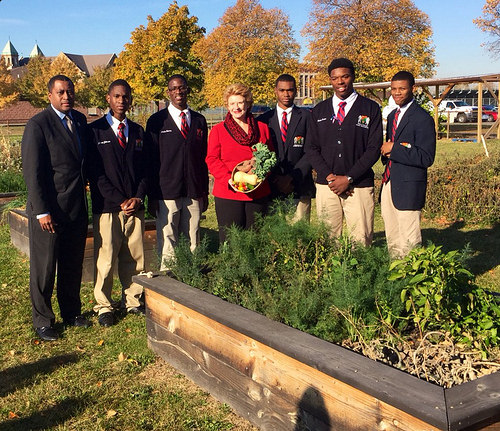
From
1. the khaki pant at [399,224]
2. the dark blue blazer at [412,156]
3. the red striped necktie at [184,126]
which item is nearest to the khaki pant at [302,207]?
the khaki pant at [399,224]

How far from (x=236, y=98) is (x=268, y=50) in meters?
40.4

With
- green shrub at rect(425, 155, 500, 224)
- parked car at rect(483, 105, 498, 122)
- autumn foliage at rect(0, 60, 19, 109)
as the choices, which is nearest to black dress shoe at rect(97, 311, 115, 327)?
green shrub at rect(425, 155, 500, 224)

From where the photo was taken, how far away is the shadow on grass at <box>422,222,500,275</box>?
6.89 metres

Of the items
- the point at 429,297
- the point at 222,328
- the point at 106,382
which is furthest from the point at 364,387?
the point at 106,382

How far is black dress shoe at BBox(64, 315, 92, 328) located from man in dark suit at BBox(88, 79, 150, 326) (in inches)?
4.7

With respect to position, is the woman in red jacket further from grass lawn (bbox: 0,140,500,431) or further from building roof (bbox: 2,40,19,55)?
building roof (bbox: 2,40,19,55)

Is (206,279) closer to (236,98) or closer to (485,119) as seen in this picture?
(236,98)

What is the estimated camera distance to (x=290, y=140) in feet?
17.9

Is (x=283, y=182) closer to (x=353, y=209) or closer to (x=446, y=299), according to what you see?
(x=353, y=209)

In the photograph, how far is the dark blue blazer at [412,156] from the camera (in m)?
4.90

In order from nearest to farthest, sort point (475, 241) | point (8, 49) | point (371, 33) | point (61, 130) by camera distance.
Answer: point (61, 130)
point (475, 241)
point (371, 33)
point (8, 49)

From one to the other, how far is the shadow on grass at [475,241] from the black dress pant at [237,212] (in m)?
2.95

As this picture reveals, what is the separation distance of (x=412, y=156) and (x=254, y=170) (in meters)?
1.36

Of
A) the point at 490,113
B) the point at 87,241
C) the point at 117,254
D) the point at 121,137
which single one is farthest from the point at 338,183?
the point at 490,113
